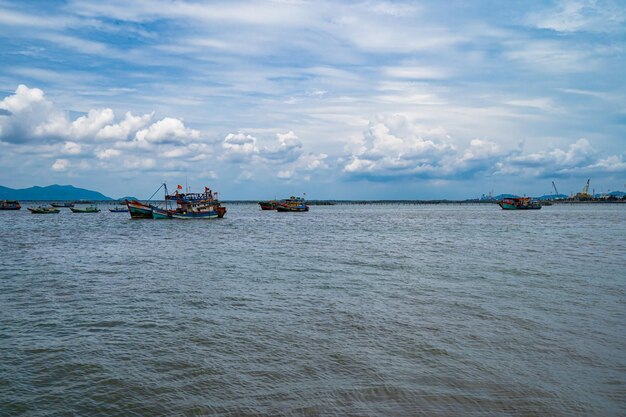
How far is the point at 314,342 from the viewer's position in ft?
35.0

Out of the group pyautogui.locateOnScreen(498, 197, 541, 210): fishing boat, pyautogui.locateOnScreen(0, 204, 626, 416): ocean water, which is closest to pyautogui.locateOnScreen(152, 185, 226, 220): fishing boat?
pyautogui.locateOnScreen(0, 204, 626, 416): ocean water

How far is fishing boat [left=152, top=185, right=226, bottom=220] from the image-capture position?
7050 cm

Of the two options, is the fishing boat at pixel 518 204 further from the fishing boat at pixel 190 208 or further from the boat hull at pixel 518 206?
the fishing boat at pixel 190 208

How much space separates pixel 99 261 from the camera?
25656mm

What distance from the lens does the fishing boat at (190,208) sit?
231ft

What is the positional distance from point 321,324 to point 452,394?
4965 mm

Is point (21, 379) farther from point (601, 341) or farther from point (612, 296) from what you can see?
→ point (612, 296)

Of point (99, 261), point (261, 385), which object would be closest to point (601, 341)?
point (261, 385)

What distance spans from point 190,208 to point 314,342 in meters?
63.9

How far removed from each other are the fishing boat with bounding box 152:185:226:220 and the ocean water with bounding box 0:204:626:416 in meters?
49.2

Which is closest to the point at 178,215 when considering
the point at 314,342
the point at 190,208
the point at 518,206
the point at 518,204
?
the point at 190,208

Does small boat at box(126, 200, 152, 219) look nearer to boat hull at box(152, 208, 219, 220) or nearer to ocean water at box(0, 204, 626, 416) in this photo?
boat hull at box(152, 208, 219, 220)

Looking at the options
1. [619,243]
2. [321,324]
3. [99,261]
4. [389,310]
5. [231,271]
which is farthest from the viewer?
[619,243]

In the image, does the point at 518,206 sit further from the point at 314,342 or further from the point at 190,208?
the point at 314,342
